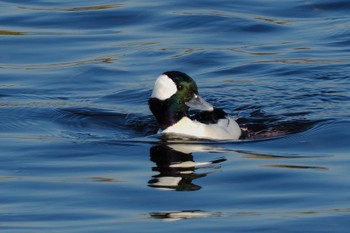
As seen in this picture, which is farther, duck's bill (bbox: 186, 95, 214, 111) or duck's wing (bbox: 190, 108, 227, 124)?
duck's wing (bbox: 190, 108, 227, 124)

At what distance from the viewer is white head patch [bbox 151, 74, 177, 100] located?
41.9 ft

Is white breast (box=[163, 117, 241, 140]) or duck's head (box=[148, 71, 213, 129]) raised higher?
duck's head (box=[148, 71, 213, 129])

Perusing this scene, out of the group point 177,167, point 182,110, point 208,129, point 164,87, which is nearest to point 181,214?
point 177,167

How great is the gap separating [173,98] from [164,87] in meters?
0.18

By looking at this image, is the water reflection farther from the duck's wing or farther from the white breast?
the duck's wing

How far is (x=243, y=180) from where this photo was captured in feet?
35.0

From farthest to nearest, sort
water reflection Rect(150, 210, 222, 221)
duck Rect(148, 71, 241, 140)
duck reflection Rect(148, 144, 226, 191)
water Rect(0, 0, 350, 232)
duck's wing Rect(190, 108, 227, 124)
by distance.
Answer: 1. duck's wing Rect(190, 108, 227, 124)
2. duck Rect(148, 71, 241, 140)
3. duck reflection Rect(148, 144, 226, 191)
4. water Rect(0, 0, 350, 232)
5. water reflection Rect(150, 210, 222, 221)

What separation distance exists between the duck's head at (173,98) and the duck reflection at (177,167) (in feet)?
1.68

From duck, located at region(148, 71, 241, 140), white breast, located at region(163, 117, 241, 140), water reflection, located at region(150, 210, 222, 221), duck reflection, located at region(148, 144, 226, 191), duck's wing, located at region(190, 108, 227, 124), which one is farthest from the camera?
duck's wing, located at region(190, 108, 227, 124)

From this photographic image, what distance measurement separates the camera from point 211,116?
13.1 metres

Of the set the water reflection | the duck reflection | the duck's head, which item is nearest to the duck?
the duck's head

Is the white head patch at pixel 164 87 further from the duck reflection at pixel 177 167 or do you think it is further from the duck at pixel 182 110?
the duck reflection at pixel 177 167

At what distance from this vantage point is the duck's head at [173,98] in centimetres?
1282

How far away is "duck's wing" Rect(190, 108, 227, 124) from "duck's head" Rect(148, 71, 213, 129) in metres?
0.12
